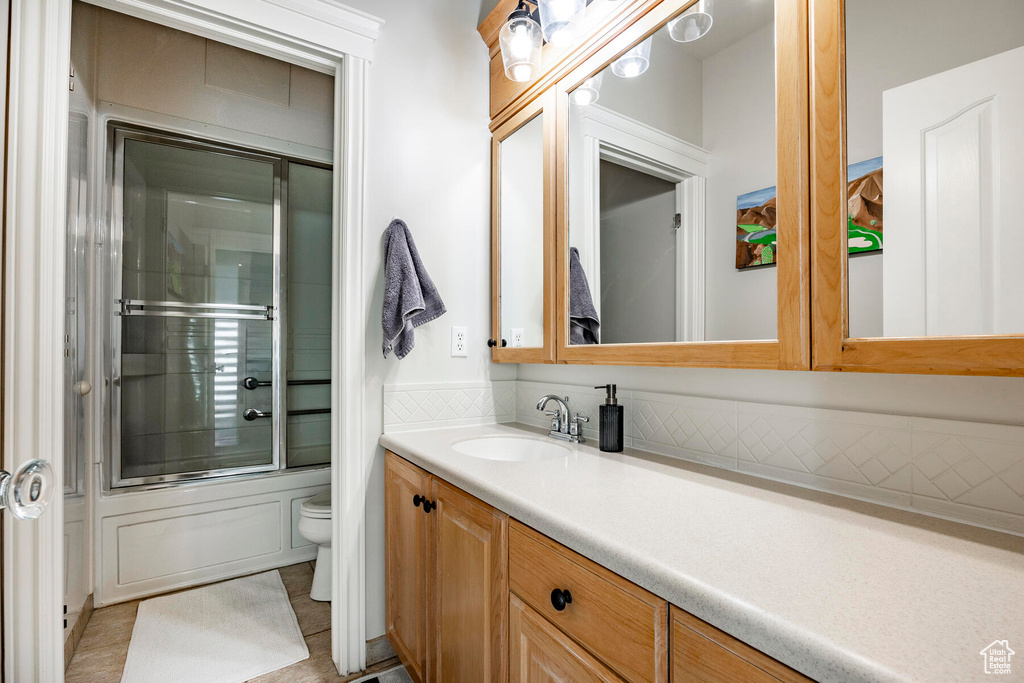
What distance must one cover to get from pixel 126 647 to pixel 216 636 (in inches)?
11.9

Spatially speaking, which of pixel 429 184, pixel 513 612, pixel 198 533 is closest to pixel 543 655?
pixel 513 612

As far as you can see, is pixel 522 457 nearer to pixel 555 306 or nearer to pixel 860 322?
pixel 555 306

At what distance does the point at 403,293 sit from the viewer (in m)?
1.64

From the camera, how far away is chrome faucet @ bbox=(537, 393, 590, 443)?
157 cm

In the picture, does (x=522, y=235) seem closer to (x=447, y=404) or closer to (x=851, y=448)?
(x=447, y=404)

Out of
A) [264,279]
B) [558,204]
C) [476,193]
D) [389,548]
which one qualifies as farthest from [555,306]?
[264,279]

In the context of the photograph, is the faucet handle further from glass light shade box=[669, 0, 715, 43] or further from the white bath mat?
the white bath mat

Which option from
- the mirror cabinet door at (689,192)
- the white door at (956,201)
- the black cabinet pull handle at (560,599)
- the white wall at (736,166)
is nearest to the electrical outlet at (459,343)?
the mirror cabinet door at (689,192)

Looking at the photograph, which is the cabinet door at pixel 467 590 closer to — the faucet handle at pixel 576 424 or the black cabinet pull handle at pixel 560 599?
the black cabinet pull handle at pixel 560 599

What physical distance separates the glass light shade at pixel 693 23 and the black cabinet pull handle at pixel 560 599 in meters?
1.26

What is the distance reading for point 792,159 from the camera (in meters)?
0.92

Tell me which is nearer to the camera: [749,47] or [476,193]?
Result: [749,47]

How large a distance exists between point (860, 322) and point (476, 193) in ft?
4.75

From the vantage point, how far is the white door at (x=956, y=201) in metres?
0.69
